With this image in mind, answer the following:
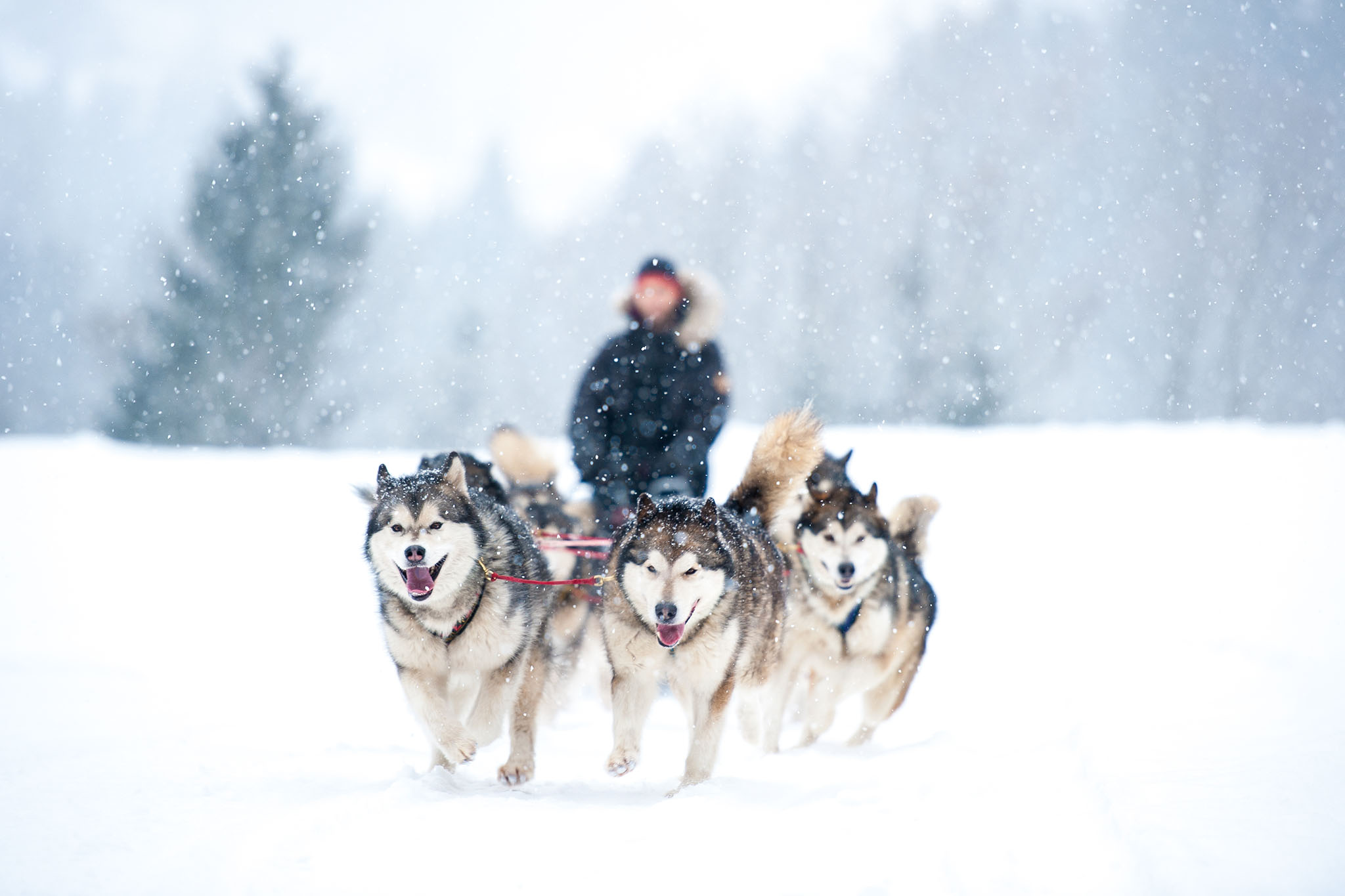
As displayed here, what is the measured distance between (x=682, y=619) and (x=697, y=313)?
1880 mm

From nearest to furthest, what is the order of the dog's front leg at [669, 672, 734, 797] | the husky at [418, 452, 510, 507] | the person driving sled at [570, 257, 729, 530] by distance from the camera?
1. the dog's front leg at [669, 672, 734, 797]
2. the husky at [418, 452, 510, 507]
3. the person driving sled at [570, 257, 729, 530]

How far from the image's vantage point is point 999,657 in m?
5.39

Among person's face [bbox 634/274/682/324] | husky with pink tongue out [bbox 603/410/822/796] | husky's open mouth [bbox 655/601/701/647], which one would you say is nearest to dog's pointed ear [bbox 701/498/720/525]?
husky with pink tongue out [bbox 603/410/822/796]

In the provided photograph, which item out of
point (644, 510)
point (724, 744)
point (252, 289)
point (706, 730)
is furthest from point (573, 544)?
point (252, 289)

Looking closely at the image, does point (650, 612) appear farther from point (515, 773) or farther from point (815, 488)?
point (815, 488)

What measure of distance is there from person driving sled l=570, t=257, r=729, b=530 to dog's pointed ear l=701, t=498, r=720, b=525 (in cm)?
101

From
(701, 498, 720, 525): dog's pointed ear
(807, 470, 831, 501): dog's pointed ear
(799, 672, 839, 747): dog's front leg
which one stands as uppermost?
(807, 470, 831, 501): dog's pointed ear

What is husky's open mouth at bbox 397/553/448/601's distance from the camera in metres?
3.08

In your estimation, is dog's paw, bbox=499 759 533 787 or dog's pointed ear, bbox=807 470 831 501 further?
dog's pointed ear, bbox=807 470 831 501

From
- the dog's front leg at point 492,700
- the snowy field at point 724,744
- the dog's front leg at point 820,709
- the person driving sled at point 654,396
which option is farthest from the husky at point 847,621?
the dog's front leg at point 492,700

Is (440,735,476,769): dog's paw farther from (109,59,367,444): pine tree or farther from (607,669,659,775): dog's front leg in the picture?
(109,59,367,444): pine tree

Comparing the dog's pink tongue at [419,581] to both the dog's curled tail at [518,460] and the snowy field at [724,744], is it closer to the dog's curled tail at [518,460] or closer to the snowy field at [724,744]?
the snowy field at [724,744]

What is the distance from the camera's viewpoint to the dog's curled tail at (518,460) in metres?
4.92

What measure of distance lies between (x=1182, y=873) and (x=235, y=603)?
5.97 m
